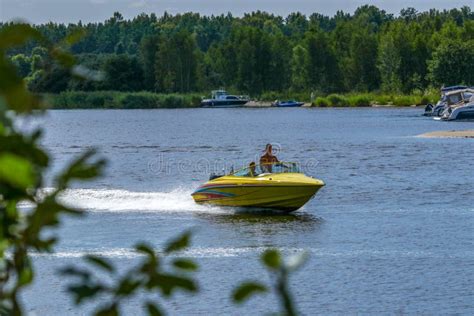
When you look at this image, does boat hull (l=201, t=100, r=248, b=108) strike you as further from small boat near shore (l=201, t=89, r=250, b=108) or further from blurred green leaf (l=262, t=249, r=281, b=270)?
blurred green leaf (l=262, t=249, r=281, b=270)

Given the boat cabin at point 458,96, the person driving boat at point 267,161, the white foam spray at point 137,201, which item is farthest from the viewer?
the boat cabin at point 458,96

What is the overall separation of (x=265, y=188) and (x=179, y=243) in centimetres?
2864

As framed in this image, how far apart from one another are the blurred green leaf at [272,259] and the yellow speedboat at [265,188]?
28.6 metres

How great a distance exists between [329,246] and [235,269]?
158 inches

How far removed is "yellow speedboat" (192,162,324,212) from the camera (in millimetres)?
30797

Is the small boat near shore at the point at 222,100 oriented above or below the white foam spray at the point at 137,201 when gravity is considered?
below

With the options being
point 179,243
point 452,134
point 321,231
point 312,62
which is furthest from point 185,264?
point 312,62

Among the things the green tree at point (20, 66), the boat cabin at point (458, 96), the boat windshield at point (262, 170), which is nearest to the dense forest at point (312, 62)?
the boat cabin at point (458, 96)

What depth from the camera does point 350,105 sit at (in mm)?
150875

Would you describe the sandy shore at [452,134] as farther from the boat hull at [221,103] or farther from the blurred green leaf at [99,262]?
the boat hull at [221,103]

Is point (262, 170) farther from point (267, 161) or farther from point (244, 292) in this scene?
point (244, 292)

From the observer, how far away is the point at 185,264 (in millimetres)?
2252

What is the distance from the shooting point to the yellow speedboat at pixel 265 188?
101 feet

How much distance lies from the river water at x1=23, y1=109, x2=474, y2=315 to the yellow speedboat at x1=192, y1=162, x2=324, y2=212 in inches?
16.6
